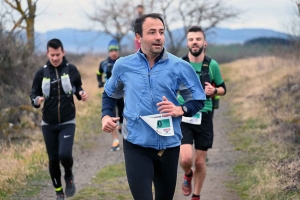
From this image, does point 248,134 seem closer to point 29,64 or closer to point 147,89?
point 29,64

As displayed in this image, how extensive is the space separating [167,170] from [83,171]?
Answer: 4.73 meters

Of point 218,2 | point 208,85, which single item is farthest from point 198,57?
point 218,2

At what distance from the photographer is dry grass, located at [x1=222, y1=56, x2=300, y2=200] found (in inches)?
266

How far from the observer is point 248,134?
11781 mm

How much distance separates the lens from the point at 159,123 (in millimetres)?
4215

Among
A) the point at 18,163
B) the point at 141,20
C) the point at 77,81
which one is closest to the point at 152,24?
the point at 141,20

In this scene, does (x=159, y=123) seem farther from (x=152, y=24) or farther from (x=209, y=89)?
(x=209, y=89)

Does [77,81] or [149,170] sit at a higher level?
[77,81]

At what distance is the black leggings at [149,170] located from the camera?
427 cm

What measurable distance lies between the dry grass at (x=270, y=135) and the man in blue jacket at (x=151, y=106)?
7.49 ft

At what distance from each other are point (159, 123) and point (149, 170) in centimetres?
41

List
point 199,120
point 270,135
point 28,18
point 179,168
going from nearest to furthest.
Answer: 1. point 199,120
2. point 179,168
3. point 270,135
4. point 28,18

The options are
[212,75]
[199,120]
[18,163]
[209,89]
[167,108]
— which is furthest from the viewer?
[18,163]

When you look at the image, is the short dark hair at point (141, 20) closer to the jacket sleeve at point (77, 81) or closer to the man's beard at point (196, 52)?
the man's beard at point (196, 52)
